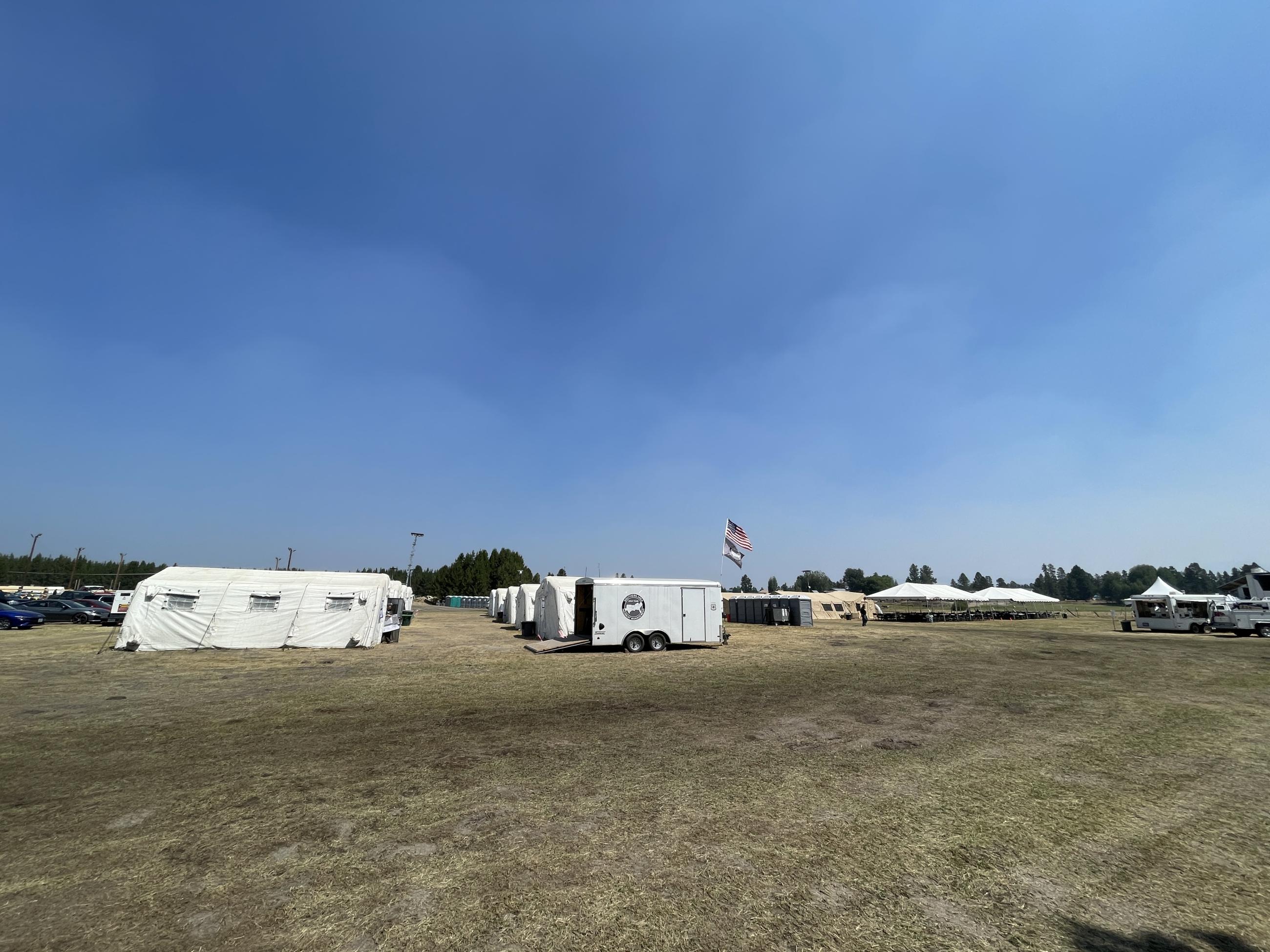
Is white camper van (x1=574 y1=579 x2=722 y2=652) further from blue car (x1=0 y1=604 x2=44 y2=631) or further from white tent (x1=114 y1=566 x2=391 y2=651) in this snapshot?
blue car (x1=0 y1=604 x2=44 y2=631)

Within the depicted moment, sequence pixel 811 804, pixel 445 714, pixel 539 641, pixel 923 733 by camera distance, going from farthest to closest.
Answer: pixel 539 641 < pixel 445 714 < pixel 923 733 < pixel 811 804

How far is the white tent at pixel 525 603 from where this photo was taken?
3509 centimetres

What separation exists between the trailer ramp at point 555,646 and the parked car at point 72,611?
33.9m

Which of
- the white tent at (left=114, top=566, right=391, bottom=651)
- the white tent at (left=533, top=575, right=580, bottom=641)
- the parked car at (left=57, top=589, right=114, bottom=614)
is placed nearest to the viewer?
the white tent at (left=114, top=566, right=391, bottom=651)

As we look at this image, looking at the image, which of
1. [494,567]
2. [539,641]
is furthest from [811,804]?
[494,567]

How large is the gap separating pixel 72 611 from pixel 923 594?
65.0m

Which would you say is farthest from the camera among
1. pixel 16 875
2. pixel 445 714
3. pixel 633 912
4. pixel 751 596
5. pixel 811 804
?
pixel 751 596

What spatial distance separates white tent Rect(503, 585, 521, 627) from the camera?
3816 cm

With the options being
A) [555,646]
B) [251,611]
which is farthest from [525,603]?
[251,611]

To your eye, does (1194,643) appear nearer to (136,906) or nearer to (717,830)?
(717,830)

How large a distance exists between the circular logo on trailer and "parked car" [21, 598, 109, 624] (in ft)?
125

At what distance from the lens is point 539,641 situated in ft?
89.4

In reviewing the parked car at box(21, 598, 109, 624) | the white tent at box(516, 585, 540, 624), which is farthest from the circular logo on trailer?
the parked car at box(21, 598, 109, 624)

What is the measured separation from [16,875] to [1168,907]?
35.3 feet
